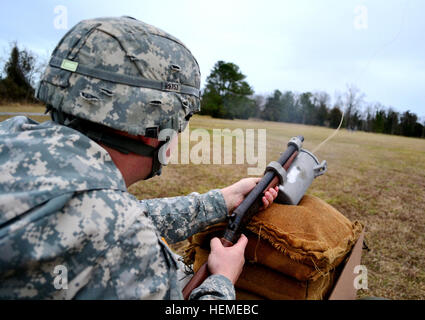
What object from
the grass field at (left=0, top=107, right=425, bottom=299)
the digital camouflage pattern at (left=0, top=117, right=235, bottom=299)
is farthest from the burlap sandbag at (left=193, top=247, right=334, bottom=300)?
the grass field at (left=0, top=107, right=425, bottom=299)

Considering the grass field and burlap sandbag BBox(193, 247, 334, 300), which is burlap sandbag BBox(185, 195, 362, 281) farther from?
the grass field

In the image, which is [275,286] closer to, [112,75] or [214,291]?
[214,291]

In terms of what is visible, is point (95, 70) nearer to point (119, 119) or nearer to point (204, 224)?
point (119, 119)

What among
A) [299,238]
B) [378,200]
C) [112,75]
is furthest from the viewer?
A: [378,200]

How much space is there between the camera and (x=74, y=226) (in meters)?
1.11

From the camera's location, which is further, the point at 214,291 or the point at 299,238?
the point at 299,238

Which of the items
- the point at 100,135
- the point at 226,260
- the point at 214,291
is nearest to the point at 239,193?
the point at 226,260

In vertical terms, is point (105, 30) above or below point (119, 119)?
above

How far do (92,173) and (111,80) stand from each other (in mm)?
500

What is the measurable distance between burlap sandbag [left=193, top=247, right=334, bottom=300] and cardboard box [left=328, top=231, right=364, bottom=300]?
0.30ft

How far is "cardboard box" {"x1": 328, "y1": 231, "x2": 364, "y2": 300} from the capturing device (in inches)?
84.0

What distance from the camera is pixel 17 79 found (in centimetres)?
2356
